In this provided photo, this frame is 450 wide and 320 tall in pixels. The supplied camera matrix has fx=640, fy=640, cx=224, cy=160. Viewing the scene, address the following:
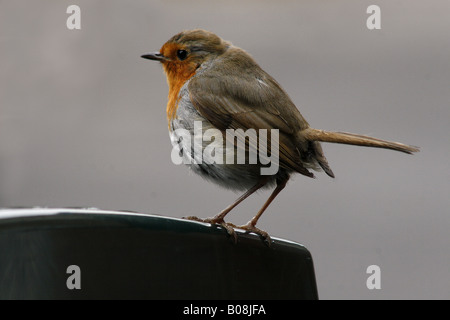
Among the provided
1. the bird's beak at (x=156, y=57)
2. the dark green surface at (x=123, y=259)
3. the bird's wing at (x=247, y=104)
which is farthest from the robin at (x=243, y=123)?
the dark green surface at (x=123, y=259)

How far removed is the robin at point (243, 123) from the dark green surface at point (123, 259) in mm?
1073

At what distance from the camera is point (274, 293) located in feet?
3.87

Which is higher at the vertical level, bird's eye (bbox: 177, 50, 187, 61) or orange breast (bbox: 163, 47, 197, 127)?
bird's eye (bbox: 177, 50, 187, 61)

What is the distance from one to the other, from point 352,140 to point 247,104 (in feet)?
1.45

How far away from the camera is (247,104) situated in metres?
2.58

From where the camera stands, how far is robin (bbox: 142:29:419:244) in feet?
7.88

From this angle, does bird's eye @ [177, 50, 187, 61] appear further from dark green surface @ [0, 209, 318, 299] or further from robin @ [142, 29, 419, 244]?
dark green surface @ [0, 209, 318, 299]

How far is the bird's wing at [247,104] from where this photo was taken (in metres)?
2.49

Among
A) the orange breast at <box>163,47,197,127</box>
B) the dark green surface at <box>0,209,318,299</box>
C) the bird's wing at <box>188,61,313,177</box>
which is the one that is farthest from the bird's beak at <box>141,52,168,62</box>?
the dark green surface at <box>0,209,318,299</box>

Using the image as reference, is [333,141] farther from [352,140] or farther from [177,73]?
[177,73]

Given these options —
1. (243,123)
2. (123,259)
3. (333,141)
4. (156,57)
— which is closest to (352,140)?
(333,141)

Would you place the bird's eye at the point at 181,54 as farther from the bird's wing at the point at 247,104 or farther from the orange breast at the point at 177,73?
the bird's wing at the point at 247,104

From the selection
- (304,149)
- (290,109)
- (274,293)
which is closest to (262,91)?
(290,109)
